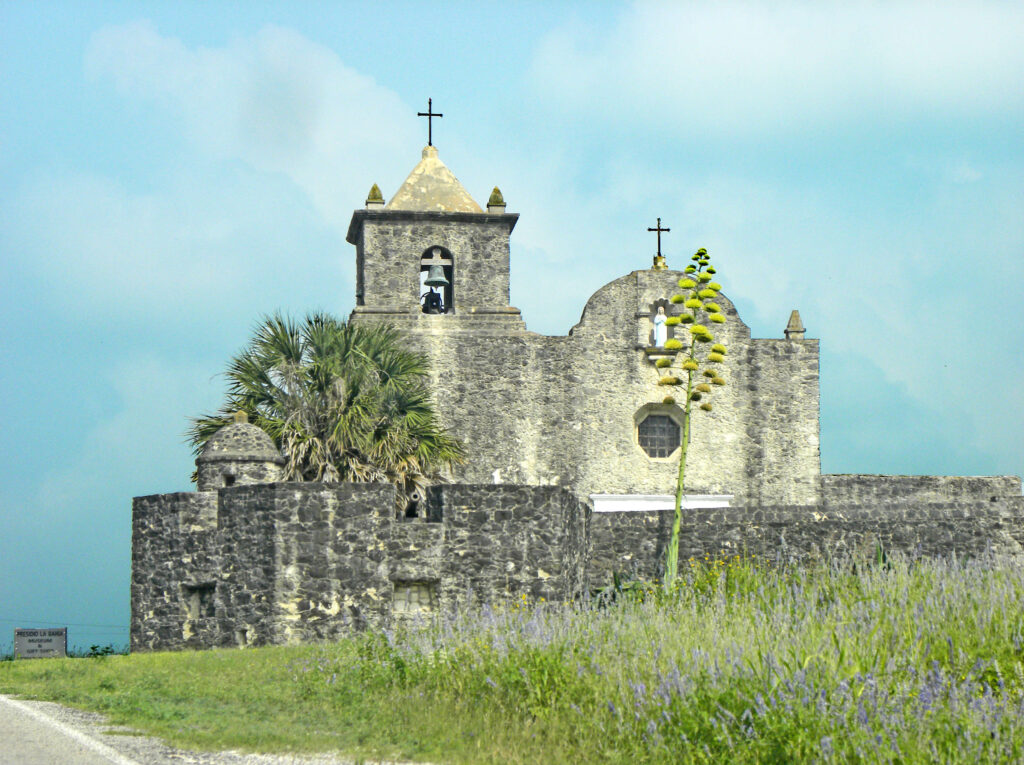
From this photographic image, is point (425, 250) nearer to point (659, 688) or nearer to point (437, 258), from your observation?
point (437, 258)

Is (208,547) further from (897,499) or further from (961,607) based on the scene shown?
(897,499)

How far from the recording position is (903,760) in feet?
29.3

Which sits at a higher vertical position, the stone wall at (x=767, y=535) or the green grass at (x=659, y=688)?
the stone wall at (x=767, y=535)

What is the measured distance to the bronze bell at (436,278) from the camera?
1222 inches

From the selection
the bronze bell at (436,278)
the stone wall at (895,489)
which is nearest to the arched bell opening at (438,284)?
the bronze bell at (436,278)

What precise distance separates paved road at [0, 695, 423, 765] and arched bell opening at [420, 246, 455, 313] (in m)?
20.2

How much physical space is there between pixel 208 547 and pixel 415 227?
14011 millimetres

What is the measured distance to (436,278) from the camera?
31.0 m

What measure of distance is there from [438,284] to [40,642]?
13407mm

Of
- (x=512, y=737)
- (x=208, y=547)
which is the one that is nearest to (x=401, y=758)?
(x=512, y=737)

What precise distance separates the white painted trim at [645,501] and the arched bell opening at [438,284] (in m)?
5.73

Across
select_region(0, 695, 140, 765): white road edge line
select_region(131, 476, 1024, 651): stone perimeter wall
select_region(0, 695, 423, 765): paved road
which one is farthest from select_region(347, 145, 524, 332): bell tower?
select_region(0, 695, 423, 765): paved road

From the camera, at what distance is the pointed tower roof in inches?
1261

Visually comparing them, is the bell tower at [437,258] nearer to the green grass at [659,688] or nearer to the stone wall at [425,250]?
the stone wall at [425,250]
